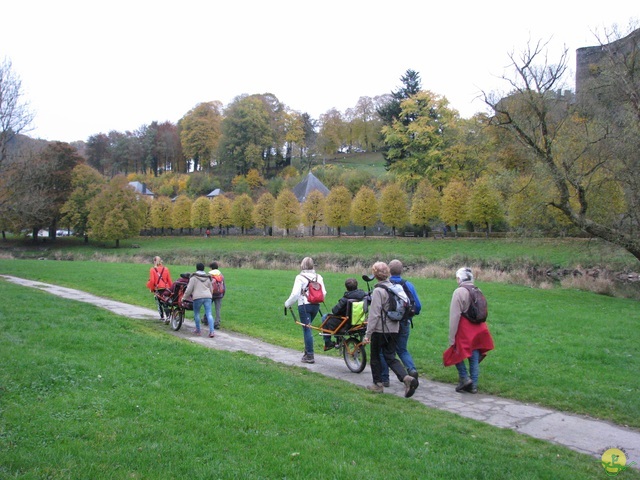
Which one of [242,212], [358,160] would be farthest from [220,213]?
[358,160]

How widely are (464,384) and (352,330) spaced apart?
2125mm

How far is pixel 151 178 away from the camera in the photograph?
365ft

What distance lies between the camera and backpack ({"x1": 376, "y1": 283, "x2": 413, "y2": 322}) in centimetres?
770

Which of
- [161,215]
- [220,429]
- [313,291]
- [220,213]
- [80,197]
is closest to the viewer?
[220,429]

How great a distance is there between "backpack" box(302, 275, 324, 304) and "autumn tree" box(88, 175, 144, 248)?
54.3m

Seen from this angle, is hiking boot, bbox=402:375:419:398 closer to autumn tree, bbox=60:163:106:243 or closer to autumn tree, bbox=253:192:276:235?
autumn tree, bbox=253:192:276:235

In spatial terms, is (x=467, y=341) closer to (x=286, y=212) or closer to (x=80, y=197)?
(x=286, y=212)

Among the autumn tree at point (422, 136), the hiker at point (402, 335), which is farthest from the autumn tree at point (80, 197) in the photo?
the hiker at point (402, 335)

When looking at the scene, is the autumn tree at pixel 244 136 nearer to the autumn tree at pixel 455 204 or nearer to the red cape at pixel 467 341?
the autumn tree at pixel 455 204

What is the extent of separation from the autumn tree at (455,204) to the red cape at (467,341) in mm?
40957

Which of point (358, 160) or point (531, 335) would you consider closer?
point (531, 335)

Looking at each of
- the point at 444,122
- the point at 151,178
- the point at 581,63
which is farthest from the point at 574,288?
the point at 151,178

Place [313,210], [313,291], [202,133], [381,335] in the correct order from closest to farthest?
[381,335] → [313,291] → [313,210] → [202,133]

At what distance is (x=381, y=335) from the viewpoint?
7871 mm
